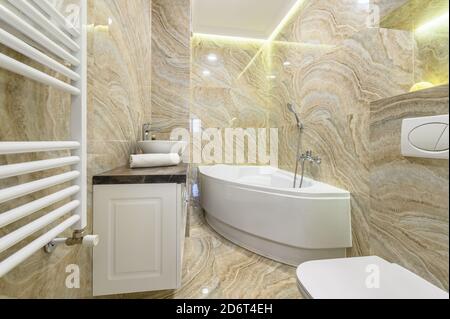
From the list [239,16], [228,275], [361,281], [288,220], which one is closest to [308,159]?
[288,220]

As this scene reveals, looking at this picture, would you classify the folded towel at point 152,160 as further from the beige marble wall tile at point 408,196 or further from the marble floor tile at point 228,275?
the beige marble wall tile at point 408,196

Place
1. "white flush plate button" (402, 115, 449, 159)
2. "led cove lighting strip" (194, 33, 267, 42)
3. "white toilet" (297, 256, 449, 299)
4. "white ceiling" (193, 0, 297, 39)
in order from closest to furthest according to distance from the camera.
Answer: "white flush plate button" (402, 115, 449, 159) < "white toilet" (297, 256, 449, 299) < "white ceiling" (193, 0, 297, 39) < "led cove lighting strip" (194, 33, 267, 42)

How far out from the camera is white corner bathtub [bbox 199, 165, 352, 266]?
1628mm

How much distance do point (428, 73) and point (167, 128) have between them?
2.25m

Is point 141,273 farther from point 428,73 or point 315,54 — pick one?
point 315,54

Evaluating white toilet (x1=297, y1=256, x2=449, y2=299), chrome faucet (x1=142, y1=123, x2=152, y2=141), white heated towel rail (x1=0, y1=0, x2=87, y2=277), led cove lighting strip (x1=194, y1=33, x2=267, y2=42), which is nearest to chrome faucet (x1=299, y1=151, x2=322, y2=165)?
white toilet (x1=297, y1=256, x2=449, y2=299)

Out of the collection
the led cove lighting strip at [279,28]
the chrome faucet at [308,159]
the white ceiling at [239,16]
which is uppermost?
the white ceiling at [239,16]

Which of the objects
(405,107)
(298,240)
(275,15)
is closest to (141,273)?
(298,240)

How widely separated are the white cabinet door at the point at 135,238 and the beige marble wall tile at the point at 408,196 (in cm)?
102

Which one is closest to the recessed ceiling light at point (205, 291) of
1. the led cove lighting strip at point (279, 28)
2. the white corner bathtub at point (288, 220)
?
the white corner bathtub at point (288, 220)

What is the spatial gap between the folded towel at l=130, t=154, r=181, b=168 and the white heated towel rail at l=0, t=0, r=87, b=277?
0.52 meters

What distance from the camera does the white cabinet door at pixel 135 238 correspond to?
1103 mm

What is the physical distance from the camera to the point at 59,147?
0.66 metres

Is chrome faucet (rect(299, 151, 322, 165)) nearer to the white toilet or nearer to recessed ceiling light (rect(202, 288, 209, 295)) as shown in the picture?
the white toilet
